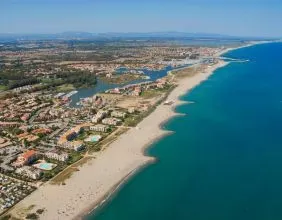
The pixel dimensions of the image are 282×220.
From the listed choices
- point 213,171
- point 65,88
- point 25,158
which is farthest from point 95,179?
point 65,88

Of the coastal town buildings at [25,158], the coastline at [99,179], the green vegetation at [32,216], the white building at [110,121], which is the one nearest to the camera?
the green vegetation at [32,216]

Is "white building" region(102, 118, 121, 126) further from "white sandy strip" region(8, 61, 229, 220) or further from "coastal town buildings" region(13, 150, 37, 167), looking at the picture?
"coastal town buildings" region(13, 150, 37, 167)

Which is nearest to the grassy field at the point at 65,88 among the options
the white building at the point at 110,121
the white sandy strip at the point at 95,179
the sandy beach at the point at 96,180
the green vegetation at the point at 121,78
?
the green vegetation at the point at 121,78

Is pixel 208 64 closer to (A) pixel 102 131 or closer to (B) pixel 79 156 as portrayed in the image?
(A) pixel 102 131

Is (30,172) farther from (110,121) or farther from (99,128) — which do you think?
(110,121)

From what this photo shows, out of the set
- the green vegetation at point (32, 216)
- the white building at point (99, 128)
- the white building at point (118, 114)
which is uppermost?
the white building at point (118, 114)

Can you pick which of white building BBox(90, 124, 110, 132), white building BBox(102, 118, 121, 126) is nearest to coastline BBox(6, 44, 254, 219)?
white building BBox(90, 124, 110, 132)

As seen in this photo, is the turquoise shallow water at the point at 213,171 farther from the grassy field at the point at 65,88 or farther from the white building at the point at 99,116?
the grassy field at the point at 65,88
